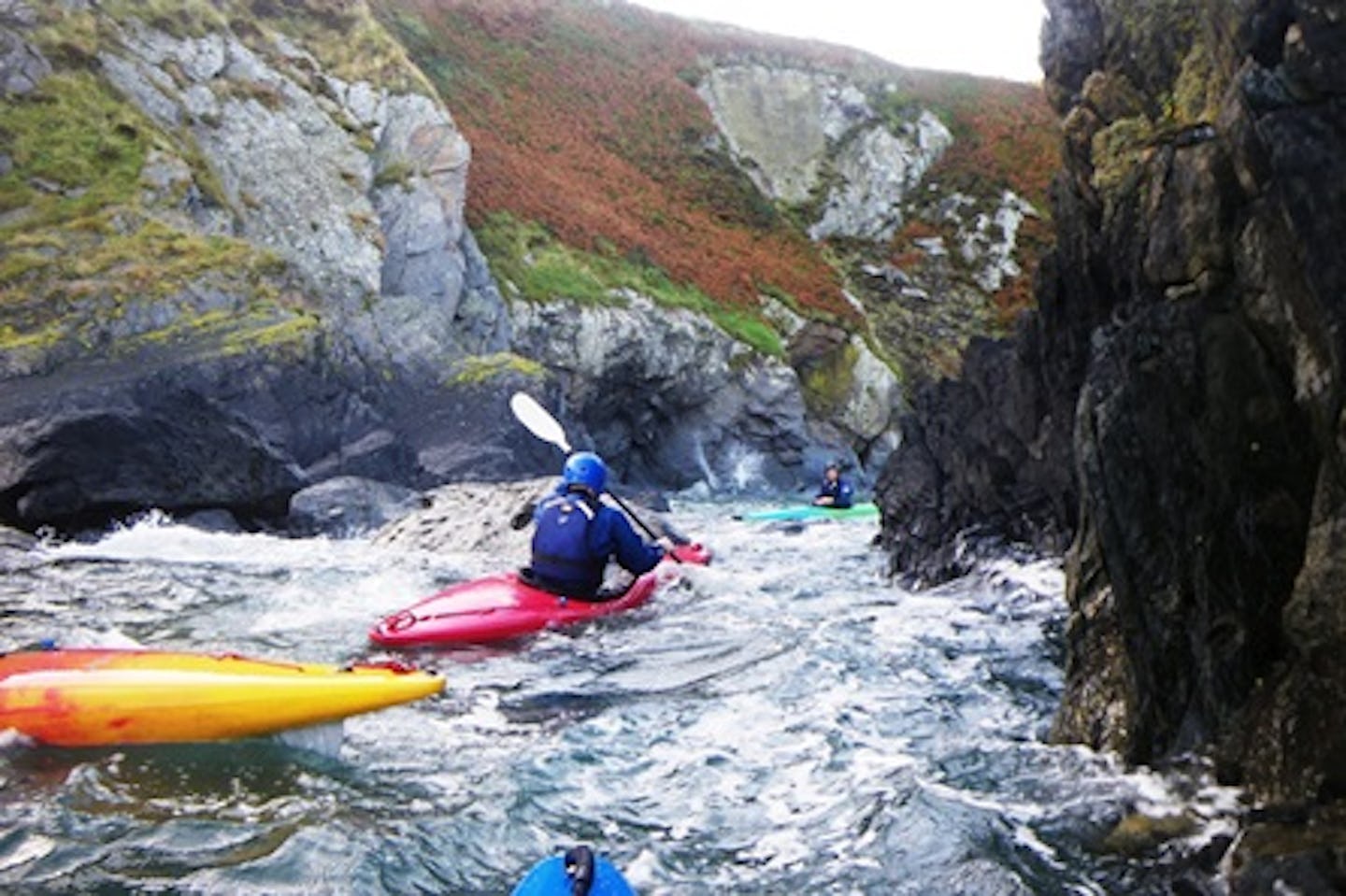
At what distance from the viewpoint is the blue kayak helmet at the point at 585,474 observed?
816 cm

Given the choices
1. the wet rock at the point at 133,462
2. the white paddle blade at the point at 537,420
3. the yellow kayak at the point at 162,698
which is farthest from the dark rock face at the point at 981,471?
Result: the wet rock at the point at 133,462

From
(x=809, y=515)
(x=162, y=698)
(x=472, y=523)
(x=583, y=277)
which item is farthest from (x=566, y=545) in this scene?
(x=583, y=277)

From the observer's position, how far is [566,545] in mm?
8211

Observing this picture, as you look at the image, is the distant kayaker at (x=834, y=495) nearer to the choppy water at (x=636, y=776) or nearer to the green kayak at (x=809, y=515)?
the green kayak at (x=809, y=515)

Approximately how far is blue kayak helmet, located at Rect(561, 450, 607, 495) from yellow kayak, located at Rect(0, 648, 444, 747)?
297 cm

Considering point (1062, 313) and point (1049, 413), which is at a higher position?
point (1062, 313)

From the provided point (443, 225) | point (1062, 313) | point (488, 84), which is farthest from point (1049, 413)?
point (488, 84)

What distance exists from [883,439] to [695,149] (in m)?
12.5

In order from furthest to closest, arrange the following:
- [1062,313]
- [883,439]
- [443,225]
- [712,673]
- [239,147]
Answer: [883,439] < [443,225] < [239,147] < [1062,313] < [712,673]

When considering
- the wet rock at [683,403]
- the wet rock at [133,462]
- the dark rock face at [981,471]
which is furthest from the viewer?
the wet rock at [683,403]

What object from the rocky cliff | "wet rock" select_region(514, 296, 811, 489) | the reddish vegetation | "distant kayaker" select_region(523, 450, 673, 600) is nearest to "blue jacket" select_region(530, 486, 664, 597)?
"distant kayaker" select_region(523, 450, 673, 600)

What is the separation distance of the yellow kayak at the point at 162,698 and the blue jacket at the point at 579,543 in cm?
281

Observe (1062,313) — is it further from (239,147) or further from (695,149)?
(695,149)

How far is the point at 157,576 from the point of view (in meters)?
9.97
